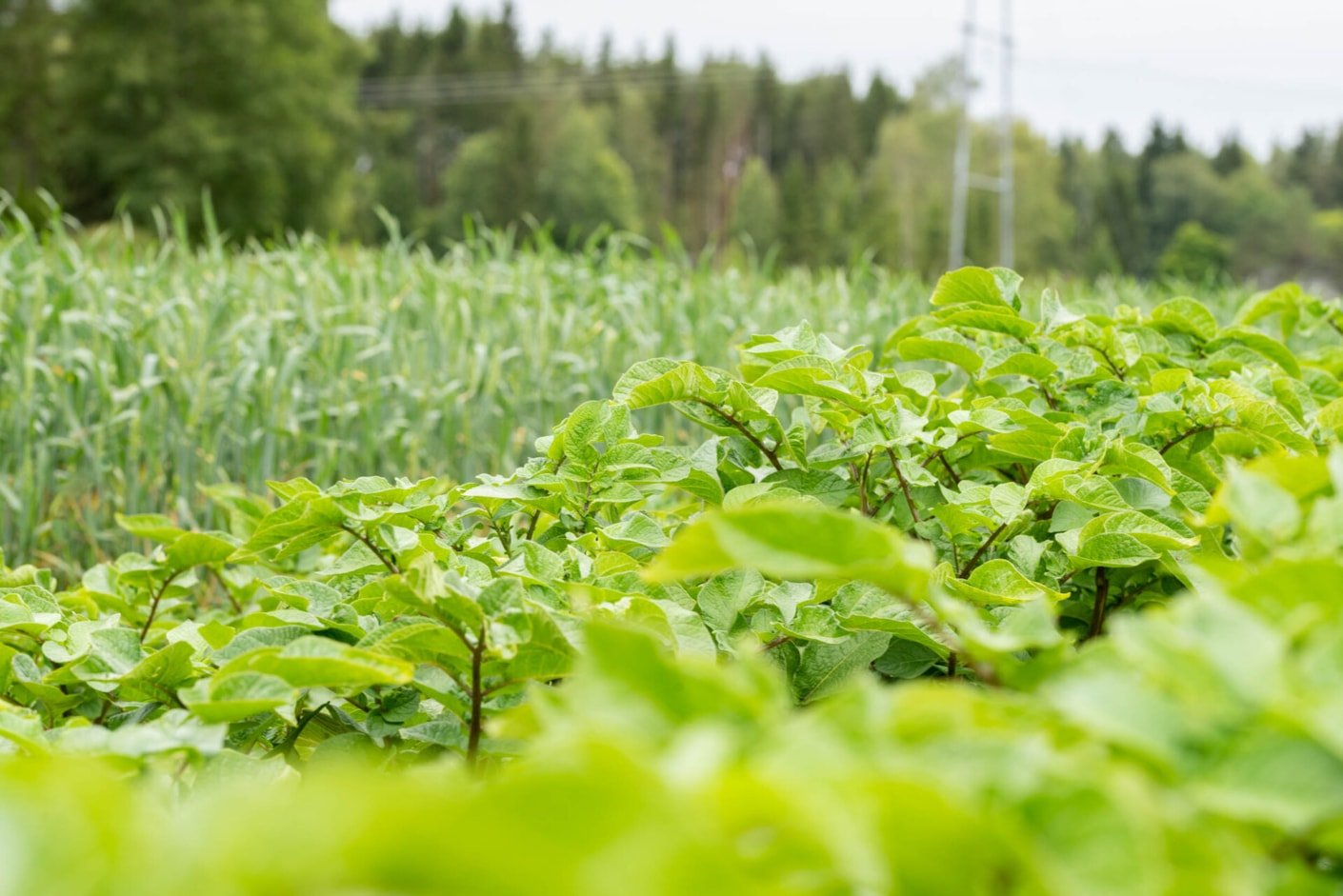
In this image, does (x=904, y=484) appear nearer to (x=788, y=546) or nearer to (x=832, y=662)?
(x=832, y=662)

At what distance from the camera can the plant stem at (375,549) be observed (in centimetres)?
92

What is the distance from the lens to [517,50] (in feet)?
196

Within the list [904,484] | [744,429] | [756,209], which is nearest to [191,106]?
[756,209]

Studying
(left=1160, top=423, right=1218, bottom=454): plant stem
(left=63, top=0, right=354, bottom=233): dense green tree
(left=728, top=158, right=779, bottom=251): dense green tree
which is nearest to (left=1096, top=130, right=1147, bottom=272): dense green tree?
(left=728, top=158, right=779, bottom=251): dense green tree

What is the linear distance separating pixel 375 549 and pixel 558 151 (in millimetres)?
51579

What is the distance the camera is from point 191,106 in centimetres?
2709

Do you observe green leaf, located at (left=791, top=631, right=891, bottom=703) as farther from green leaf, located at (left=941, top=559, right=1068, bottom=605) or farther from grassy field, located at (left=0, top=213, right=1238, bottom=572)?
grassy field, located at (left=0, top=213, right=1238, bottom=572)

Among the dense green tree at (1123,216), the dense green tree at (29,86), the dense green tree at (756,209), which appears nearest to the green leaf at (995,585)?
the dense green tree at (29,86)

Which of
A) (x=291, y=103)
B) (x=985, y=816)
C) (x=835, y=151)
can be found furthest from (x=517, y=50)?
(x=985, y=816)

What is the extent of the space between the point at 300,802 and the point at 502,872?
0.17 ft

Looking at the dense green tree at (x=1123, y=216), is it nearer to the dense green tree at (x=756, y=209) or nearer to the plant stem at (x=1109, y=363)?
the dense green tree at (x=756, y=209)

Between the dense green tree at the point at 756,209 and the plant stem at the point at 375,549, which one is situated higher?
the dense green tree at the point at 756,209

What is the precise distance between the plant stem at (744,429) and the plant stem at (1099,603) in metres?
0.31

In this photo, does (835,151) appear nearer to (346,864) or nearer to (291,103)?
(291,103)
